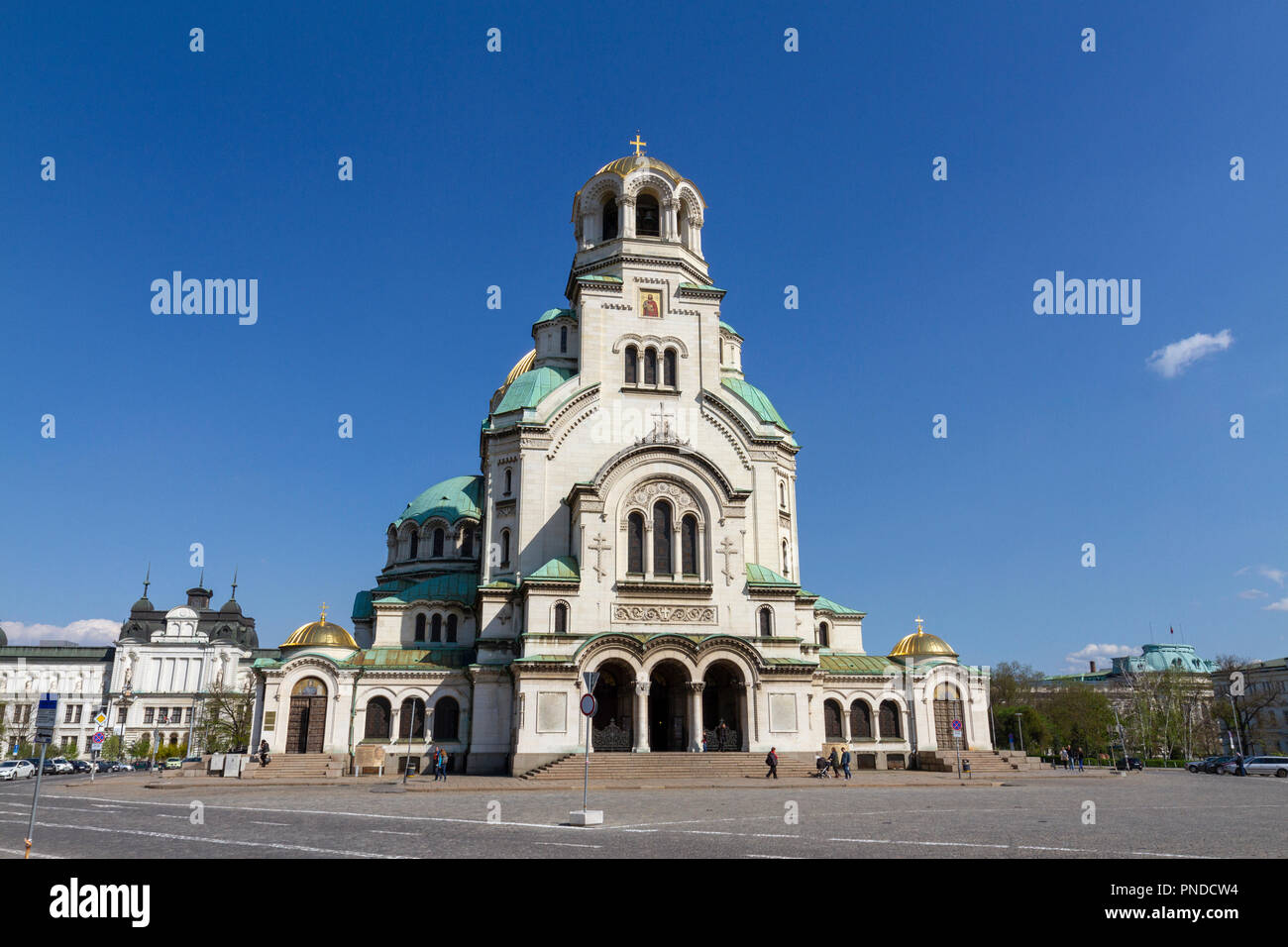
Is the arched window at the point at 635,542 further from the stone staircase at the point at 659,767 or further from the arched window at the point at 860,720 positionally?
the arched window at the point at 860,720

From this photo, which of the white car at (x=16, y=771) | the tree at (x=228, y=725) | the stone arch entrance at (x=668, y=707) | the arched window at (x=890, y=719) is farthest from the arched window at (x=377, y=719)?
the tree at (x=228, y=725)

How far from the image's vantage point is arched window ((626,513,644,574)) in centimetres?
4072

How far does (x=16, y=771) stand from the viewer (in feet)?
153

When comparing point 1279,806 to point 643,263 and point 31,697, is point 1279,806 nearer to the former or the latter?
point 643,263

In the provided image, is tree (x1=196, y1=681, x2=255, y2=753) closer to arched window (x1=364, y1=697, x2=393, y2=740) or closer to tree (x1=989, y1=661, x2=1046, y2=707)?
arched window (x1=364, y1=697, x2=393, y2=740)

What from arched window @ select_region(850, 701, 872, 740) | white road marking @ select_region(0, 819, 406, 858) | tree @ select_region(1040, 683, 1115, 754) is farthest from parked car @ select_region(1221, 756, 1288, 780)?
white road marking @ select_region(0, 819, 406, 858)

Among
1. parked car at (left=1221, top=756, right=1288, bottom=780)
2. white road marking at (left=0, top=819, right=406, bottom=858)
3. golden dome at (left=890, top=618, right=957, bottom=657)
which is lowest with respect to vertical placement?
parked car at (left=1221, top=756, right=1288, bottom=780)

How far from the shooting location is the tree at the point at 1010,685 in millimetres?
81750

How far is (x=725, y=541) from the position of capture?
4100 centimetres

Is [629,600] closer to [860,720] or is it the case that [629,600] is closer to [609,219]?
[860,720]

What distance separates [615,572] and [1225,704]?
6956cm

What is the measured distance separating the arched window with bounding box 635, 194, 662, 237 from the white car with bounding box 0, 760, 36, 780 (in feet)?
144

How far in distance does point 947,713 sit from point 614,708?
1807cm
